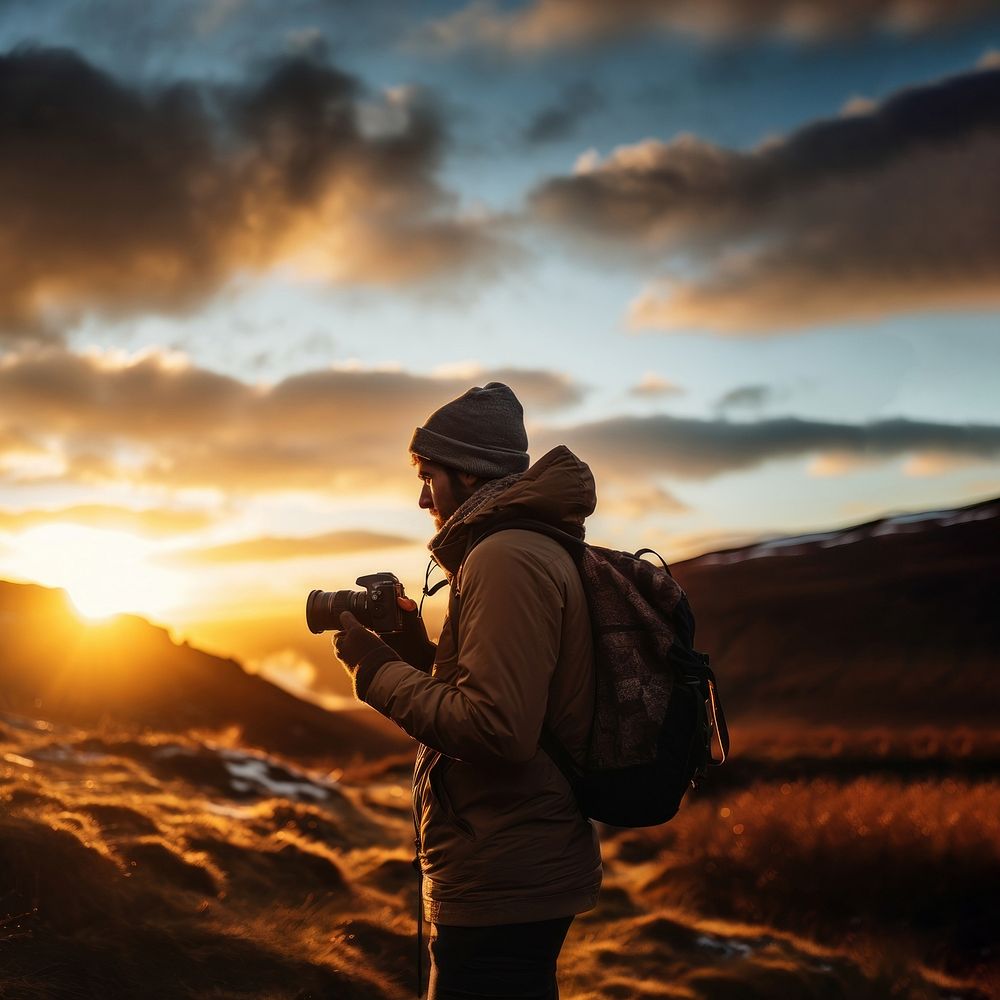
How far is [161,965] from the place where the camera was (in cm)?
585

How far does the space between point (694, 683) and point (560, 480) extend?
0.80 m

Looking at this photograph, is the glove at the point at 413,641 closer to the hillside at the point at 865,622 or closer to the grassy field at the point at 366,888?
the grassy field at the point at 366,888

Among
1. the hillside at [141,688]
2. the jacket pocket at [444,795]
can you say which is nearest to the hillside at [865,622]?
the hillside at [141,688]

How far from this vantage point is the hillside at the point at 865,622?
2384 cm

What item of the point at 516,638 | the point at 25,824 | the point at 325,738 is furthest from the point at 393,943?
A: the point at 325,738

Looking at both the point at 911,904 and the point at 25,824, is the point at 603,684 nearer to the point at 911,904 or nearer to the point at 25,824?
the point at 25,824

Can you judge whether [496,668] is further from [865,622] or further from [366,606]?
[865,622]

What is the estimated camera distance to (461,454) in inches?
137

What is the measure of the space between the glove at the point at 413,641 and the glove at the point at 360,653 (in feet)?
1.67

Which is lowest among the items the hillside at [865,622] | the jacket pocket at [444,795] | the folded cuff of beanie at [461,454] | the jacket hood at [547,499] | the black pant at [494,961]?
the hillside at [865,622]

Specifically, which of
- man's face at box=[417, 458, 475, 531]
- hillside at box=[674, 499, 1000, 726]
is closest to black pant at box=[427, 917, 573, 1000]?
man's face at box=[417, 458, 475, 531]

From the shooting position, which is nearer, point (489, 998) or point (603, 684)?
point (489, 998)

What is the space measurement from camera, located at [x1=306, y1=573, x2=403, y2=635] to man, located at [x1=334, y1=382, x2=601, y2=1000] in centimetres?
45

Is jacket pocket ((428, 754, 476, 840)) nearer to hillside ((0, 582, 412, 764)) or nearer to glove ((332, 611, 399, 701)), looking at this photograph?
glove ((332, 611, 399, 701))
